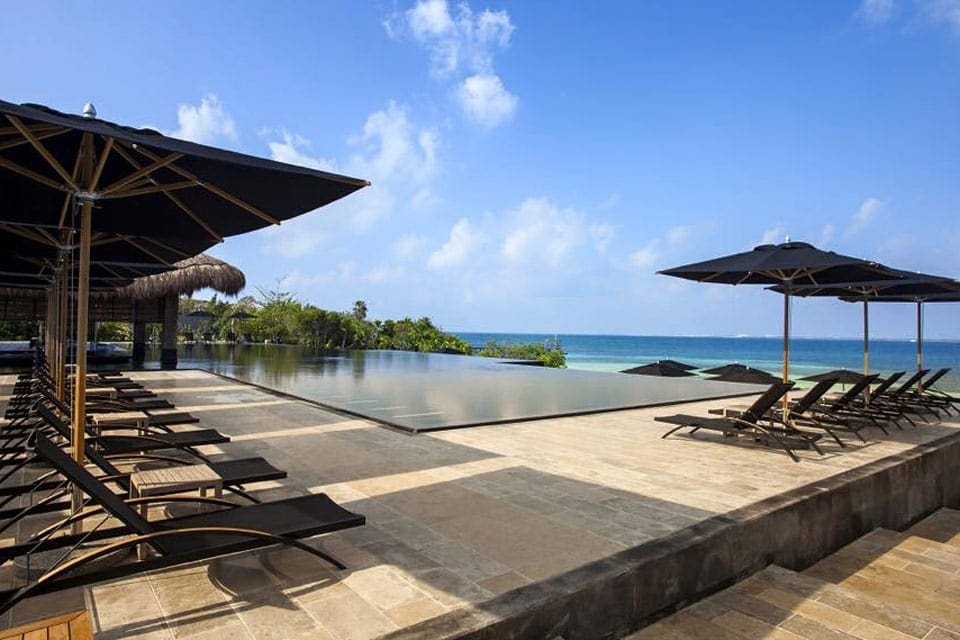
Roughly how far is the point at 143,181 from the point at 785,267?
18.9 feet

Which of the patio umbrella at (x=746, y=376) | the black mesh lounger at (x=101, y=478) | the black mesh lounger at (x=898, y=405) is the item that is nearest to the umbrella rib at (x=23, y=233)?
the black mesh lounger at (x=101, y=478)

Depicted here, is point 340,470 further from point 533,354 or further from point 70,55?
point 533,354

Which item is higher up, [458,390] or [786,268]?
[786,268]

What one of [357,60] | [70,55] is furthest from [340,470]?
[357,60]

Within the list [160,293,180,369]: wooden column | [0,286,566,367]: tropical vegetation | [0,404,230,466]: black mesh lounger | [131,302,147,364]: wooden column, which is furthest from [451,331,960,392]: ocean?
[0,404,230,466]: black mesh lounger

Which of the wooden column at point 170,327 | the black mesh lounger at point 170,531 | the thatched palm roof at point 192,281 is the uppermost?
the thatched palm roof at point 192,281

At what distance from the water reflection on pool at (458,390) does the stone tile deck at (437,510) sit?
1.16m

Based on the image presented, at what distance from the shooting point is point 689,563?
2885mm

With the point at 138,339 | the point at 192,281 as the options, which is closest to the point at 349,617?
the point at 192,281

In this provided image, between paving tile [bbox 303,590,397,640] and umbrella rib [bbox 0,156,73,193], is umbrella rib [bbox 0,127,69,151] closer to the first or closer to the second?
umbrella rib [bbox 0,156,73,193]

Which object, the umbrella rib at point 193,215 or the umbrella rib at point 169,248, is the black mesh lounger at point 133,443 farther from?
the umbrella rib at point 169,248

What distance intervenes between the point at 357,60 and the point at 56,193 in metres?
10.3

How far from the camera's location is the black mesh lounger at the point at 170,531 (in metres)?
1.91

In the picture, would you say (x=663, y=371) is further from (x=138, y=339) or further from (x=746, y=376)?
(x=138, y=339)
